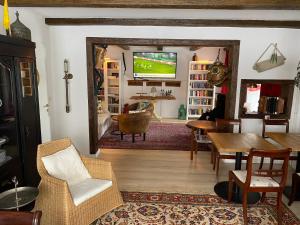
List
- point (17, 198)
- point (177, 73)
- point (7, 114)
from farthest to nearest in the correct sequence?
point (177, 73) → point (7, 114) → point (17, 198)

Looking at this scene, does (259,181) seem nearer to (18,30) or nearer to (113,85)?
(18,30)

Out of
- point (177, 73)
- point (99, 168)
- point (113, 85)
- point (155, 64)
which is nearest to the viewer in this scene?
point (99, 168)

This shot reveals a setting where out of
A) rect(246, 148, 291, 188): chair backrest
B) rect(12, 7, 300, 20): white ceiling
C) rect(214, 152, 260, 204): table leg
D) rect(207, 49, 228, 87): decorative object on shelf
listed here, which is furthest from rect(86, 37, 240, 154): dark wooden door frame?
rect(246, 148, 291, 188): chair backrest

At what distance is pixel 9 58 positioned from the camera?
222cm

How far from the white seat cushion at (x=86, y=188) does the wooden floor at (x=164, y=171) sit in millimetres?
791

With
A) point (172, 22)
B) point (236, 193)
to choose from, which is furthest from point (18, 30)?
point (236, 193)

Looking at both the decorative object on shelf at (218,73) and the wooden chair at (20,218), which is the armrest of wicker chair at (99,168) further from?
the decorative object on shelf at (218,73)

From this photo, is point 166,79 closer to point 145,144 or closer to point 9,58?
point 145,144

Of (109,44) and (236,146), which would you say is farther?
(109,44)

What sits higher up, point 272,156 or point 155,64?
point 155,64

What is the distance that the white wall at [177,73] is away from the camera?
7.71 m

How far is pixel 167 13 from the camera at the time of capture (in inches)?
133

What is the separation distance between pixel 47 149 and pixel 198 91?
19.9 feet

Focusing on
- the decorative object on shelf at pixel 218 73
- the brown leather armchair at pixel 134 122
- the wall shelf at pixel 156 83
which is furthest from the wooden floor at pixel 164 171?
the wall shelf at pixel 156 83
